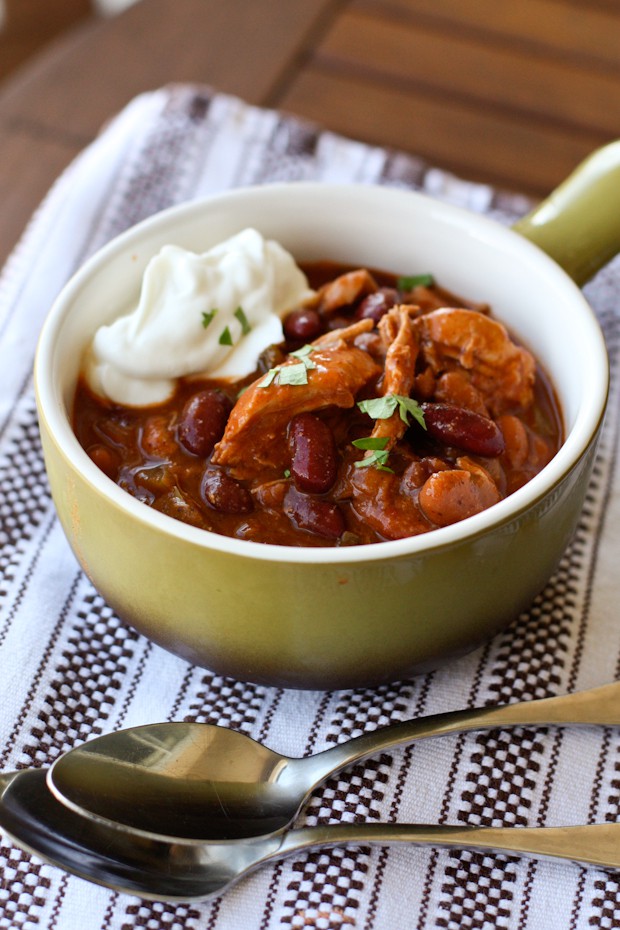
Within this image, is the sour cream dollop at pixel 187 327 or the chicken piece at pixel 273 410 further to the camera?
the sour cream dollop at pixel 187 327

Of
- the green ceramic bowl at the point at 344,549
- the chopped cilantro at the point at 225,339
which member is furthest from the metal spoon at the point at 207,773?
the chopped cilantro at the point at 225,339

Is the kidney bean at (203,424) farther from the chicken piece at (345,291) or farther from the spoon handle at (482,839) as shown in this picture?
the spoon handle at (482,839)

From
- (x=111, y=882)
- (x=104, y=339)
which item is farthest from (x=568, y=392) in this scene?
(x=111, y=882)

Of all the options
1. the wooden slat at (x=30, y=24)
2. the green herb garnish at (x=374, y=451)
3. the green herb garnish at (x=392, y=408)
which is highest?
the green herb garnish at (x=392, y=408)

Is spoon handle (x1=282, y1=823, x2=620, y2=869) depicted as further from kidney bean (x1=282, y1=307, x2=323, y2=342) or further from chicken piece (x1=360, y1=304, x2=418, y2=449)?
kidney bean (x1=282, y1=307, x2=323, y2=342)

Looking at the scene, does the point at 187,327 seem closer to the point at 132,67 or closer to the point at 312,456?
the point at 312,456

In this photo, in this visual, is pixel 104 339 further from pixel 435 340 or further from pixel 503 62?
pixel 503 62

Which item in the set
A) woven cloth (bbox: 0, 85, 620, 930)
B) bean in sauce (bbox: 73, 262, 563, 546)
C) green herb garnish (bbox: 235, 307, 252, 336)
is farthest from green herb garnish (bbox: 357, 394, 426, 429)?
woven cloth (bbox: 0, 85, 620, 930)
